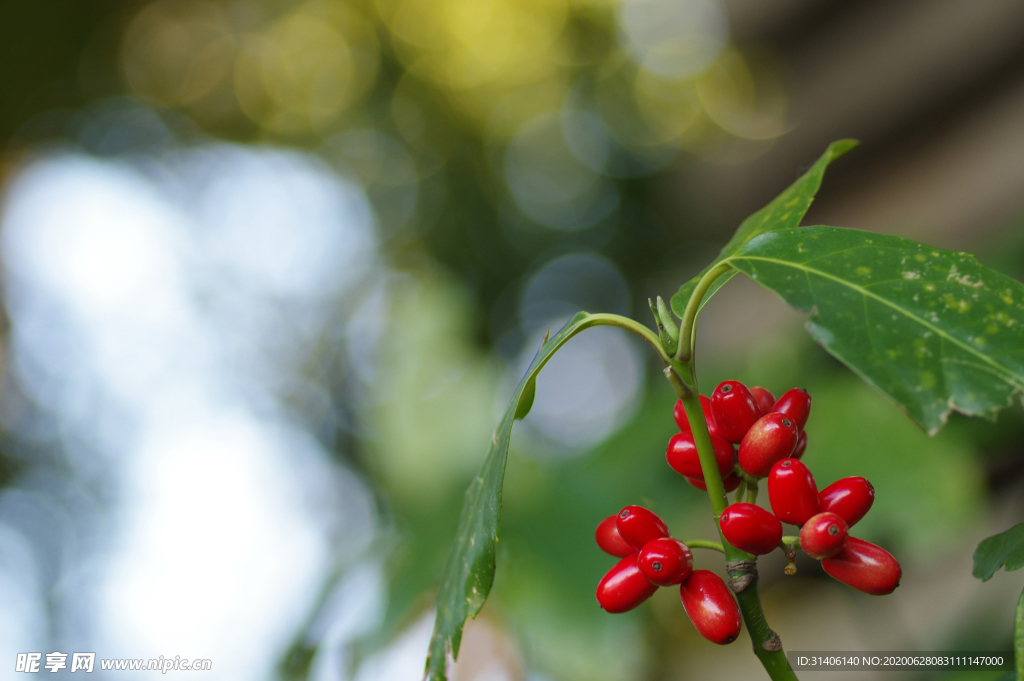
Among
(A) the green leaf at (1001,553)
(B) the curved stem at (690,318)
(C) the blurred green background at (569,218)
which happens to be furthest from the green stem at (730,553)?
(C) the blurred green background at (569,218)

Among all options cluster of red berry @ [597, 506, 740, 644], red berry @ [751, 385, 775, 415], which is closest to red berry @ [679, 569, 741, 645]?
cluster of red berry @ [597, 506, 740, 644]

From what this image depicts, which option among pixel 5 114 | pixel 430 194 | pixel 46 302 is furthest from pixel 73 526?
pixel 430 194

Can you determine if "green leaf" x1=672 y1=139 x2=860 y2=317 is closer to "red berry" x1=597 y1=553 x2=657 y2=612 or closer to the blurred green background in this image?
"red berry" x1=597 y1=553 x2=657 y2=612

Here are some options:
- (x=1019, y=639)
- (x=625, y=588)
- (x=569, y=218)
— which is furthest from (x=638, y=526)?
(x=569, y=218)

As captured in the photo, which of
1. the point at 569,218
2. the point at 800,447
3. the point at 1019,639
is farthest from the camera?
the point at 569,218

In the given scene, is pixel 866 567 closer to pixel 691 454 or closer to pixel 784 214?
pixel 691 454

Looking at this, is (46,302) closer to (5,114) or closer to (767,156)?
(5,114)

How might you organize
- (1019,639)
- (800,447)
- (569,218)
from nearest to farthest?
1. (1019,639)
2. (800,447)
3. (569,218)
